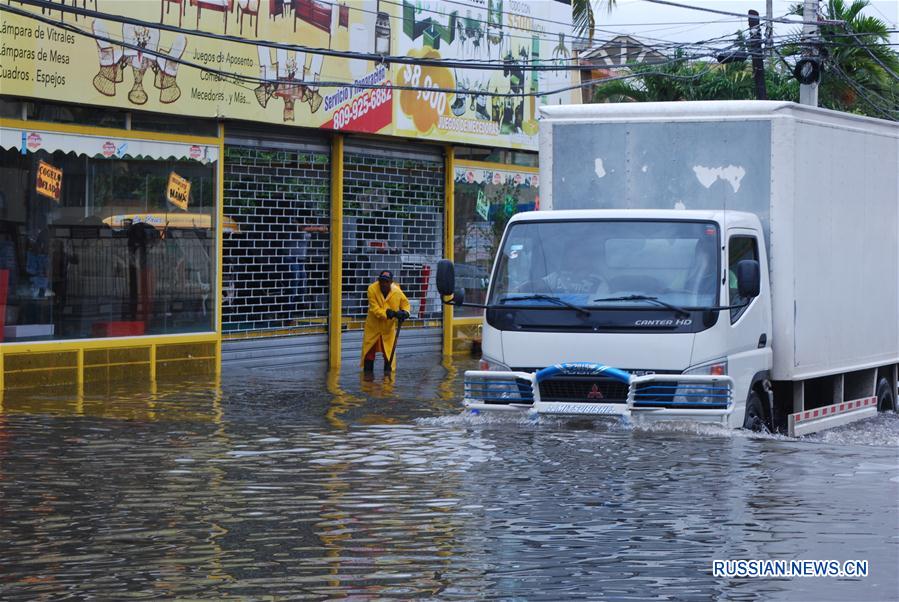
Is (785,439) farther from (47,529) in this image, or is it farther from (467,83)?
(467,83)

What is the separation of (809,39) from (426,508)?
17002mm

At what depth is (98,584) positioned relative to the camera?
7387 mm

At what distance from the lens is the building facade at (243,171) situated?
17875mm

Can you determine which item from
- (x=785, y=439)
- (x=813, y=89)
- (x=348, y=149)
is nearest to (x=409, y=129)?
(x=348, y=149)

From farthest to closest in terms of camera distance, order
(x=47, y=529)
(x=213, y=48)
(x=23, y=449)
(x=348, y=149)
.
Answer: (x=348, y=149) < (x=213, y=48) < (x=23, y=449) < (x=47, y=529)

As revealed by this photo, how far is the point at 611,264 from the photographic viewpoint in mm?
12352

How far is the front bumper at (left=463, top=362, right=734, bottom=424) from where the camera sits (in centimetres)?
1184

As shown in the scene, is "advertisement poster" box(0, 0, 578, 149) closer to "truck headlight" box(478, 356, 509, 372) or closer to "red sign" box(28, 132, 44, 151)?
"red sign" box(28, 132, 44, 151)

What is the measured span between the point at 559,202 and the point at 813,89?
1208 centimetres

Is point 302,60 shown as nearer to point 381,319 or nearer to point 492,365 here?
point 381,319

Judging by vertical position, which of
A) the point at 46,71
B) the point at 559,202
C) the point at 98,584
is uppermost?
the point at 46,71

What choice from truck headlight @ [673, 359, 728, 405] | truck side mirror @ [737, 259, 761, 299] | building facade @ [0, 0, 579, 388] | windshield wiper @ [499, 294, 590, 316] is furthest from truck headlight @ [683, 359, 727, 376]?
building facade @ [0, 0, 579, 388]

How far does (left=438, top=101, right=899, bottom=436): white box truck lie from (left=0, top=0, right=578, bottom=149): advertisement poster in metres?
5.71

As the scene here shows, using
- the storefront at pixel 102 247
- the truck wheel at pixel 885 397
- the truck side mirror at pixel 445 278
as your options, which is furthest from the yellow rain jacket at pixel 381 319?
the truck side mirror at pixel 445 278
